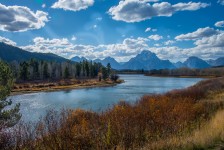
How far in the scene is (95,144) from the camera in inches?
416

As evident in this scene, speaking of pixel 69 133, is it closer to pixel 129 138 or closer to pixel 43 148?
pixel 43 148

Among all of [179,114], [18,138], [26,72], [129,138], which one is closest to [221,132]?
[129,138]

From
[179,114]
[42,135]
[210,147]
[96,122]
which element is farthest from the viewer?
[179,114]

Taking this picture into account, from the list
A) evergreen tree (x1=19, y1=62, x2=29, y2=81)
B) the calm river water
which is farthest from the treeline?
the calm river water

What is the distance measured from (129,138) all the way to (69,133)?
7.63ft

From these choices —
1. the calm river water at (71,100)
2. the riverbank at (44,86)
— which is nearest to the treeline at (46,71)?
the riverbank at (44,86)

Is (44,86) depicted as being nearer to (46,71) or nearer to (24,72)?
(24,72)

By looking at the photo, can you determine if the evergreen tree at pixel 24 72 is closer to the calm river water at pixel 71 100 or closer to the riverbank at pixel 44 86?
the riverbank at pixel 44 86

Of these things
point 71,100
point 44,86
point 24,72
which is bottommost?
point 71,100

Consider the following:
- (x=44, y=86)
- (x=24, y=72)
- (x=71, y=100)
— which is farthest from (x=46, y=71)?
(x=71, y=100)

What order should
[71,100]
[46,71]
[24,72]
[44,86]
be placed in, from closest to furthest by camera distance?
[71,100] < [44,86] < [24,72] < [46,71]

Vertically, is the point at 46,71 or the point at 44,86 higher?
the point at 46,71

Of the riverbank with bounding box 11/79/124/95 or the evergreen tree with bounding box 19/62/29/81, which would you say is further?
the evergreen tree with bounding box 19/62/29/81

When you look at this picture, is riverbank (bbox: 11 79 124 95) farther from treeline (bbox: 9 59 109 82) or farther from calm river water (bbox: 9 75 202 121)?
calm river water (bbox: 9 75 202 121)
